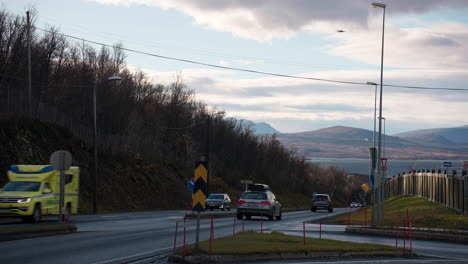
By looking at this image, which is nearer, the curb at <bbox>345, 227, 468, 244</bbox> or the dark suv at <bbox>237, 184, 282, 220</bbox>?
the curb at <bbox>345, 227, 468, 244</bbox>

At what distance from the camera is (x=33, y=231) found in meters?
21.5

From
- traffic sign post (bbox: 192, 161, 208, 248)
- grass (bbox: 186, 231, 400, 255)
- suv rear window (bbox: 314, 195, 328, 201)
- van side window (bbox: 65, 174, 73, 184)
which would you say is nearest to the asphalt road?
grass (bbox: 186, 231, 400, 255)

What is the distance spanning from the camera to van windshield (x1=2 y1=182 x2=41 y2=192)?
95.3ft

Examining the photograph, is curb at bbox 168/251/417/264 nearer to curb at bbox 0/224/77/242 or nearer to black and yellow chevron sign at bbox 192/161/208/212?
black and yellow chevron sign at bbox 192/161/208/212

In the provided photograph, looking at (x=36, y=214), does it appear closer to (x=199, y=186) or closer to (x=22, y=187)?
(x=22, y=187)

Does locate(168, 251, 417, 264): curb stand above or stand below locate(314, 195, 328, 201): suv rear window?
above

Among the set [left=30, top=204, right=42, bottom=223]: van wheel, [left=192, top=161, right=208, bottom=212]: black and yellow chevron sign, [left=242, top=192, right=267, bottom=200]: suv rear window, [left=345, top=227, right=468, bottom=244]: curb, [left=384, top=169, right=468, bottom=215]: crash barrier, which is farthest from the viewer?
[left=384, top=169, right=468, bottom=215]: crash barrier

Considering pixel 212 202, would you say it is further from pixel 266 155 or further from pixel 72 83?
pixel 266 155

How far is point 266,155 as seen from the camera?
130375mm

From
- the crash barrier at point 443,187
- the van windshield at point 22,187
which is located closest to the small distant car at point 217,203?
the crash barrier at point 443,187

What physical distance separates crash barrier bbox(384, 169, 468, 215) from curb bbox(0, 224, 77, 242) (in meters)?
21.9

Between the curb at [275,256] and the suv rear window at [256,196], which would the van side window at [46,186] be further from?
the curb at [275,256]

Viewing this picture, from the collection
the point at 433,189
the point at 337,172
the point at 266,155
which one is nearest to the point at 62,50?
the point at 433,189

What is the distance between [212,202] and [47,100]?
65.3 ft
